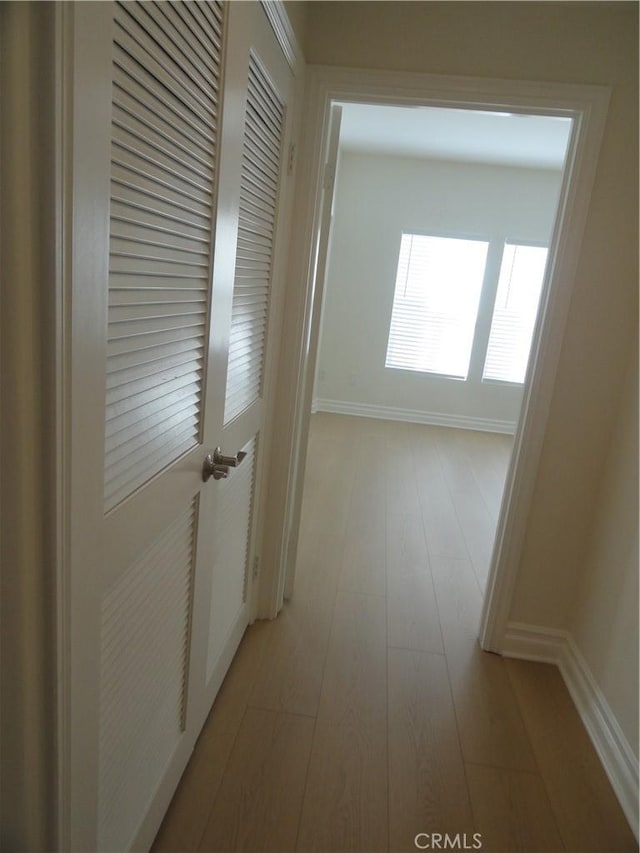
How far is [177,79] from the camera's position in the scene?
3.04 feet

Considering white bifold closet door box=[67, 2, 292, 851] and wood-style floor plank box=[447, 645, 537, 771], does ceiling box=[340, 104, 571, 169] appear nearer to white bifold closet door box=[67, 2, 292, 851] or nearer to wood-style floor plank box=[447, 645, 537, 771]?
white bifold closet door box=[67, 2, 292, 851]

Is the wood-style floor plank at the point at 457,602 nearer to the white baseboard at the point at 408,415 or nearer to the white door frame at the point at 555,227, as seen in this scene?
the white door frame at the point at 555,227

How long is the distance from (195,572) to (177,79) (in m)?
1.04

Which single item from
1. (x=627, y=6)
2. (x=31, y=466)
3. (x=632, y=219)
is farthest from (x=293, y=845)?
(x=627, y=6)

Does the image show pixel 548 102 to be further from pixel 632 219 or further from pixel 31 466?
pixel 31 466

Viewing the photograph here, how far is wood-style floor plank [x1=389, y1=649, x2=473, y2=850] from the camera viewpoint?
60.9 inches

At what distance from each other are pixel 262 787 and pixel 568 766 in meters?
0.98

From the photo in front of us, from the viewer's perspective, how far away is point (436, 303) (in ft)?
19.3

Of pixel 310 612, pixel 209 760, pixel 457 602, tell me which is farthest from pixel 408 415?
pixel 209 760

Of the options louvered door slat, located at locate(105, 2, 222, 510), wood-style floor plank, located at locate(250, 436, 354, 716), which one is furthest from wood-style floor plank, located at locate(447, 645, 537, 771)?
louvered door slat, located at locate(105, 2, 222, 510)

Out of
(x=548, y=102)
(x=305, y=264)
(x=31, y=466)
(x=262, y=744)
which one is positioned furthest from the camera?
(x=305, y=264)

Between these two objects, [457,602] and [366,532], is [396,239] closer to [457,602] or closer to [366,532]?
[366,532]

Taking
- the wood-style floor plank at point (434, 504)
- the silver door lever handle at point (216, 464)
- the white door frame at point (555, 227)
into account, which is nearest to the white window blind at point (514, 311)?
the wood-style floor plank at point (434, 504)

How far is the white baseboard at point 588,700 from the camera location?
1653 mm
